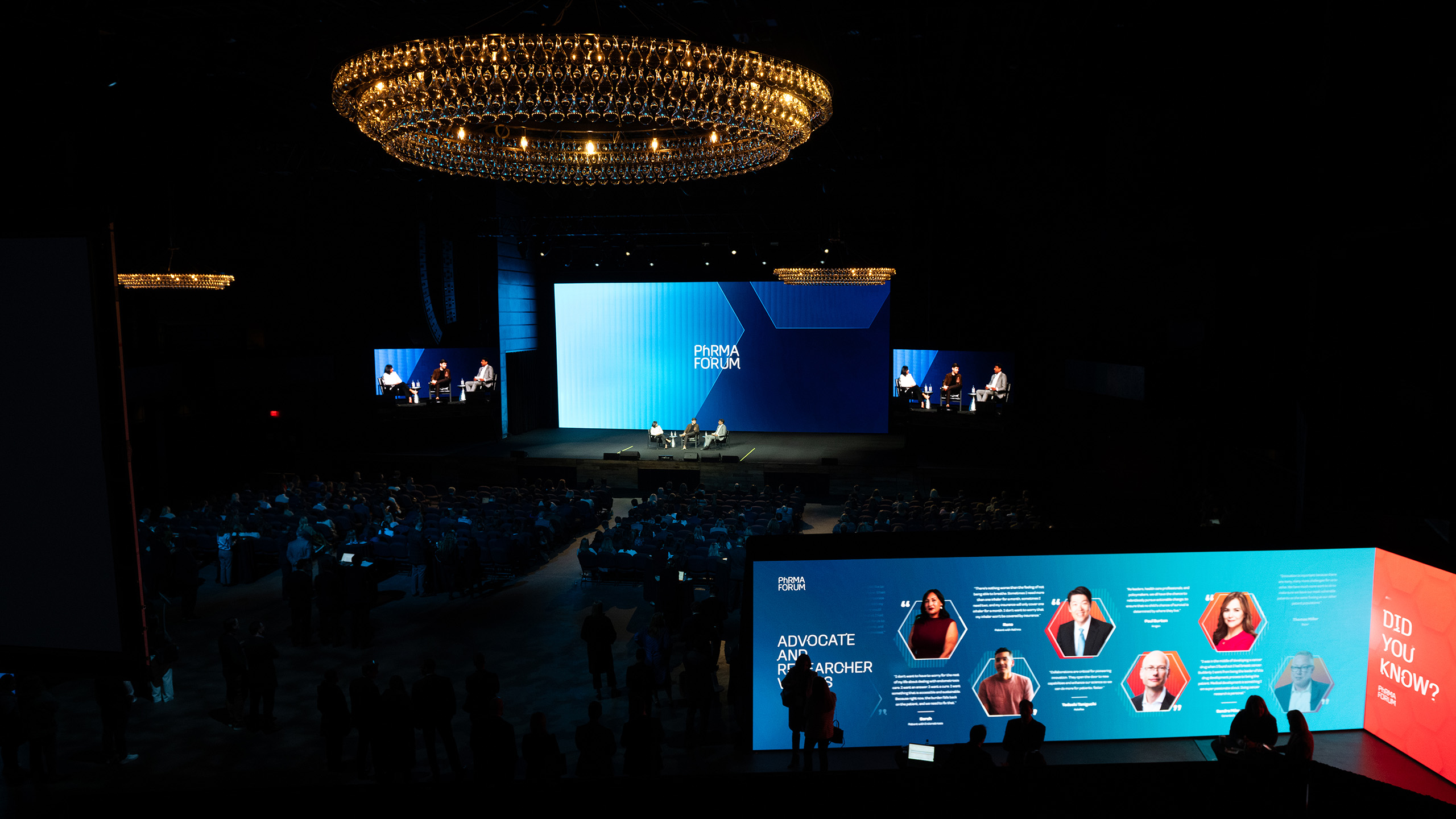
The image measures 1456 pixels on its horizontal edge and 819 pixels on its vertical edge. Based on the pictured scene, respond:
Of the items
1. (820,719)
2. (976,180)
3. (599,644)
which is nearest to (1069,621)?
(820,719)

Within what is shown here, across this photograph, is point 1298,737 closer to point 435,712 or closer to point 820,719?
point 820,719

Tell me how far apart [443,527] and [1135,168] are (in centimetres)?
1220

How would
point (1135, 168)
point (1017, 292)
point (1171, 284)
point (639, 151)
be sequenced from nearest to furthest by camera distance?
point (639, 151) → point (1135, 168) → point (1171, 284) → point (1017, 292)

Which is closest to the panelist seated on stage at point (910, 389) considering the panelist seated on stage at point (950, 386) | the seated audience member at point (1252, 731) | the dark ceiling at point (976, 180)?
the panelist seated on stage at point (950, 386)

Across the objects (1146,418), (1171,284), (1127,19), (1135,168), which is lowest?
(1146,418)

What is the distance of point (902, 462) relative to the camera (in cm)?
2122

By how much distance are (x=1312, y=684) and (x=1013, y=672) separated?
3.01 meters

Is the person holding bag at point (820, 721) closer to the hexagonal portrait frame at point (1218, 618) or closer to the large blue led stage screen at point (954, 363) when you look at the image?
the hexagonal portrait frame at point (1218, 618)

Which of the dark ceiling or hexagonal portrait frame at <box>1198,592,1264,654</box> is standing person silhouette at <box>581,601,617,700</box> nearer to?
the dark ceiling

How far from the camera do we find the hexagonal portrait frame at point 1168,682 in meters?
7.84

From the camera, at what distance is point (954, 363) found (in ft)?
68.6

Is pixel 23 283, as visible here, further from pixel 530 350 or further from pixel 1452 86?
pixel 530 350

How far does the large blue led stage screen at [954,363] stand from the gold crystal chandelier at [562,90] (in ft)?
52.4

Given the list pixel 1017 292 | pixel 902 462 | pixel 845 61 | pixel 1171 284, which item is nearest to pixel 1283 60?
pixel 845 61
